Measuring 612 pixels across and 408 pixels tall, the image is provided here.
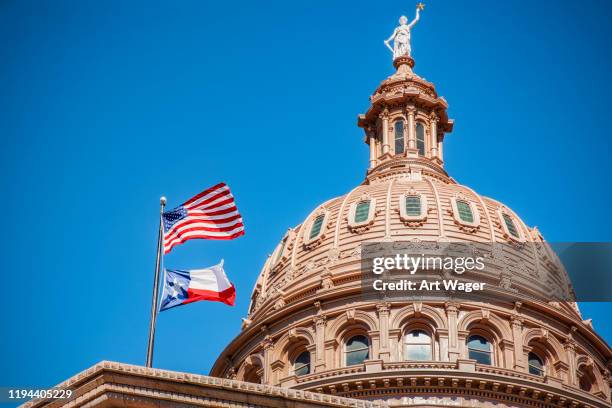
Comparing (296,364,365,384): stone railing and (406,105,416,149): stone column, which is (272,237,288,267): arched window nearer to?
(406,105,416,149): stone column

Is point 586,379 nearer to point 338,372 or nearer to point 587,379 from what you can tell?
point 587,379

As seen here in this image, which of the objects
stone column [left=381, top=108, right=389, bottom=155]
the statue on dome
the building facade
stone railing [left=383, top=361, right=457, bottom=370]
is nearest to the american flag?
the building facade

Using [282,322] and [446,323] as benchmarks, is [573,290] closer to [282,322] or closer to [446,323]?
[446,323]

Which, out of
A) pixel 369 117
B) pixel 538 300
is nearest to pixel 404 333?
pixel 538 300

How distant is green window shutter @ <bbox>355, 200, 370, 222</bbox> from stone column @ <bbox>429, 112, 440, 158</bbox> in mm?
11077

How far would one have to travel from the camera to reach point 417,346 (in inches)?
2817

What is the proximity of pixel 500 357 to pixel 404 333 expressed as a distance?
4.62 m

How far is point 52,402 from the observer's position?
3869cm

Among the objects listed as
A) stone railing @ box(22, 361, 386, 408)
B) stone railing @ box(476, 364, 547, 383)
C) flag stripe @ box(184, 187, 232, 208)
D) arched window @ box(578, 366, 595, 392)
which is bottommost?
stone railing @ box(22, 361, 386, 408)

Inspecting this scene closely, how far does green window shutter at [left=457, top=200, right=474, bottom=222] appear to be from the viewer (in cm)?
7869

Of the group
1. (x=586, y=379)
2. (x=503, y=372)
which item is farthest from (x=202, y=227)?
(x=586, y=379)

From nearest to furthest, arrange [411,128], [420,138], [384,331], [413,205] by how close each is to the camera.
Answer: [384,331], [413,205], [411,128], [420,138]

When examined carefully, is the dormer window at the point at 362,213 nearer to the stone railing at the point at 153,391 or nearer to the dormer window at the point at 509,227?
the dormer window at the point at 509,227

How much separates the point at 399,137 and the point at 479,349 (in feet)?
73.2
